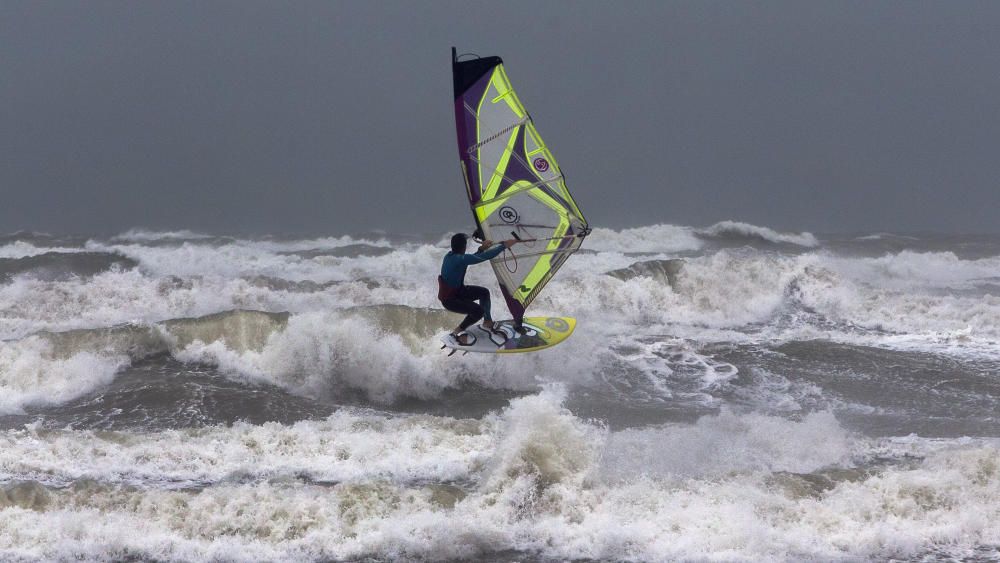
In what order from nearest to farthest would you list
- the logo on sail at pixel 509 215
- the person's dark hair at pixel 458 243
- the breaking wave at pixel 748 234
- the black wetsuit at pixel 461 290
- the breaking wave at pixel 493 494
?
the breaking wave at pixel 493 494 → the person's dark hair at pixel 458 243 → the black wetsuit at pixel 461 290 → the logo on sail at pixel 509 215 → the breaking wave at pixel 748 234

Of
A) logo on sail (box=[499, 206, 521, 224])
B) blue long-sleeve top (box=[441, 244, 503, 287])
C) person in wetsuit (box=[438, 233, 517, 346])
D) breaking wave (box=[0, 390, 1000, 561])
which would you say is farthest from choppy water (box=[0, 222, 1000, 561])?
logo on sail (box=[499, 206, 521, 224])

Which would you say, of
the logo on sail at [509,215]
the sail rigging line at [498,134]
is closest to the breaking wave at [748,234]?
the sail rigging line at [498,134]

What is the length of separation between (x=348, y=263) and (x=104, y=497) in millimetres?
16198

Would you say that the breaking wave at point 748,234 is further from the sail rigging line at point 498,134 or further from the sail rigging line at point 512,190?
the sail rigging line at point 498,134

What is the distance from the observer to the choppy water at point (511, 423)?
6.41 meters

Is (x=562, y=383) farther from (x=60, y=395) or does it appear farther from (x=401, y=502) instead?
(x=60, y=395)

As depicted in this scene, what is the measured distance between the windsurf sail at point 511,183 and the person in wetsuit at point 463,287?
261 mm

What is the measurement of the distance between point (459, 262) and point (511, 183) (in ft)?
3.18

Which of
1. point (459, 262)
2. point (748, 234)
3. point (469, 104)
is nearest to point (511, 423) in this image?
point (459, 262)

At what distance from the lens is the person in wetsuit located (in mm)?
6902

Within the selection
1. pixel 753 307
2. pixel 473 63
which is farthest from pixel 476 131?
pixel 753 307

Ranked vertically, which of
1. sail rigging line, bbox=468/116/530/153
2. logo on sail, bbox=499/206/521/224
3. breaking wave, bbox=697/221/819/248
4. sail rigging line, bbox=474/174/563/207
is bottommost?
logo on sail, bbox=499/206/521/224

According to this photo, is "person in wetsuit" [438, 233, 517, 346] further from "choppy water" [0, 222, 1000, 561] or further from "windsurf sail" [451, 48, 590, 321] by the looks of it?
"choppy water" [0, 222, 1000, 561]

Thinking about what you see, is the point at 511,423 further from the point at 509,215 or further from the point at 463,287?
the point at 509,215
